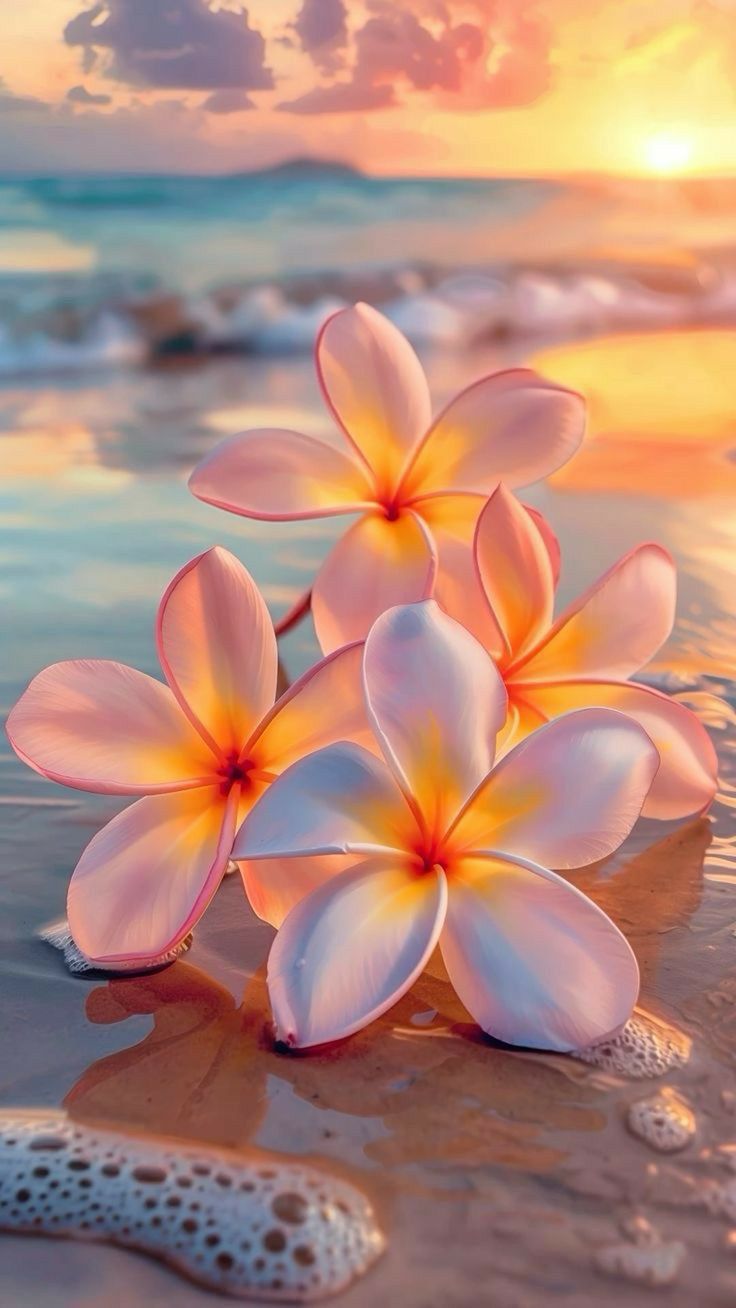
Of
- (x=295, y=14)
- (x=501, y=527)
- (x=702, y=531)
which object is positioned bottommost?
(x=702, y=531)

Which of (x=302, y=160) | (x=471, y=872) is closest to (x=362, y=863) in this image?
(x=471, y=872)

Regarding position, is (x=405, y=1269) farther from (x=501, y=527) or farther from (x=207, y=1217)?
(x=501, y=527)

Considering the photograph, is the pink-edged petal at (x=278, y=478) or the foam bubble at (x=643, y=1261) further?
the pink-edged petal at (x=278, y=478)

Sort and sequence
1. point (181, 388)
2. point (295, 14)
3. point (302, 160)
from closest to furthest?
1. point (181, 388)
2. point (295, 14)
3. point (302, 160)

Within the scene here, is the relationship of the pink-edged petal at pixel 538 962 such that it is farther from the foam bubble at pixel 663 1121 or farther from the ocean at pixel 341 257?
the ocean at pixel 341 257

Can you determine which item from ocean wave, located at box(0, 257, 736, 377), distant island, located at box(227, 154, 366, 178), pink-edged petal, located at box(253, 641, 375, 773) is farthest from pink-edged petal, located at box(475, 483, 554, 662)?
distant island, located at box(227, 154, 366, 178)

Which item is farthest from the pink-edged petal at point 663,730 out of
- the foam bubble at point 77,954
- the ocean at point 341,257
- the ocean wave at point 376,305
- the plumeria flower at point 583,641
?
the ocean at point 341,257

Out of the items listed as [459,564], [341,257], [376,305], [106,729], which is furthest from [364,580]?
[341,257]
